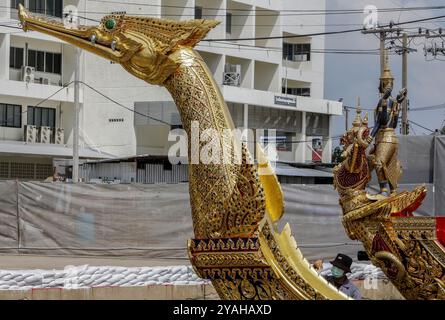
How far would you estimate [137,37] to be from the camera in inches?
189

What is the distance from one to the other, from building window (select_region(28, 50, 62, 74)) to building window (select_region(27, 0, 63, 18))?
1197 mm

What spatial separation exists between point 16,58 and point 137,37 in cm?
2209

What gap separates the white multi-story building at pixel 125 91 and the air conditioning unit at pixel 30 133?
0.12 ft

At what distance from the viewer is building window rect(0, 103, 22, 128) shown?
25500 mm

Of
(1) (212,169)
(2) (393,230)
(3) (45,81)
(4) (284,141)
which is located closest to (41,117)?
(3) (45,81)

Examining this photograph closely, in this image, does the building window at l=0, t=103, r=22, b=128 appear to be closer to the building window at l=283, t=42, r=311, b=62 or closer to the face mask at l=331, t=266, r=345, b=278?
the building window at l=283, t=42, r=311, b=62

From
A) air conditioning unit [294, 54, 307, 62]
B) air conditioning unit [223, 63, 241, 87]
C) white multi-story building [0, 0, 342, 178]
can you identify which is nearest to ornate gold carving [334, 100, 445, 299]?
white multi-story building [0, 0, 342, 178]

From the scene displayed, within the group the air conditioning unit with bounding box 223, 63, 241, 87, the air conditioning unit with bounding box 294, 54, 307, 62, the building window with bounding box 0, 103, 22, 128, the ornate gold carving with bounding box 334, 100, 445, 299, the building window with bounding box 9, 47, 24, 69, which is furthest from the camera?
the air conditioning unit with bounding box 294, 54, 307, 62

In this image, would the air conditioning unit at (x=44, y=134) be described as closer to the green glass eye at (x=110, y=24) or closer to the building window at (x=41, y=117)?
the building window at (x=41, y=117)

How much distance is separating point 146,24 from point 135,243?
8624 millimetres

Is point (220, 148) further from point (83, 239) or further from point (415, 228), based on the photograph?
point (83, 239)

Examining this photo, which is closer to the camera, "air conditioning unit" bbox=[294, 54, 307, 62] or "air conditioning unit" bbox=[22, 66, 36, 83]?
"air conditioning unit" bbox=[22, 66, 36, 83]

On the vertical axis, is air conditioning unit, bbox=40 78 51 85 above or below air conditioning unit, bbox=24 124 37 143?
above
